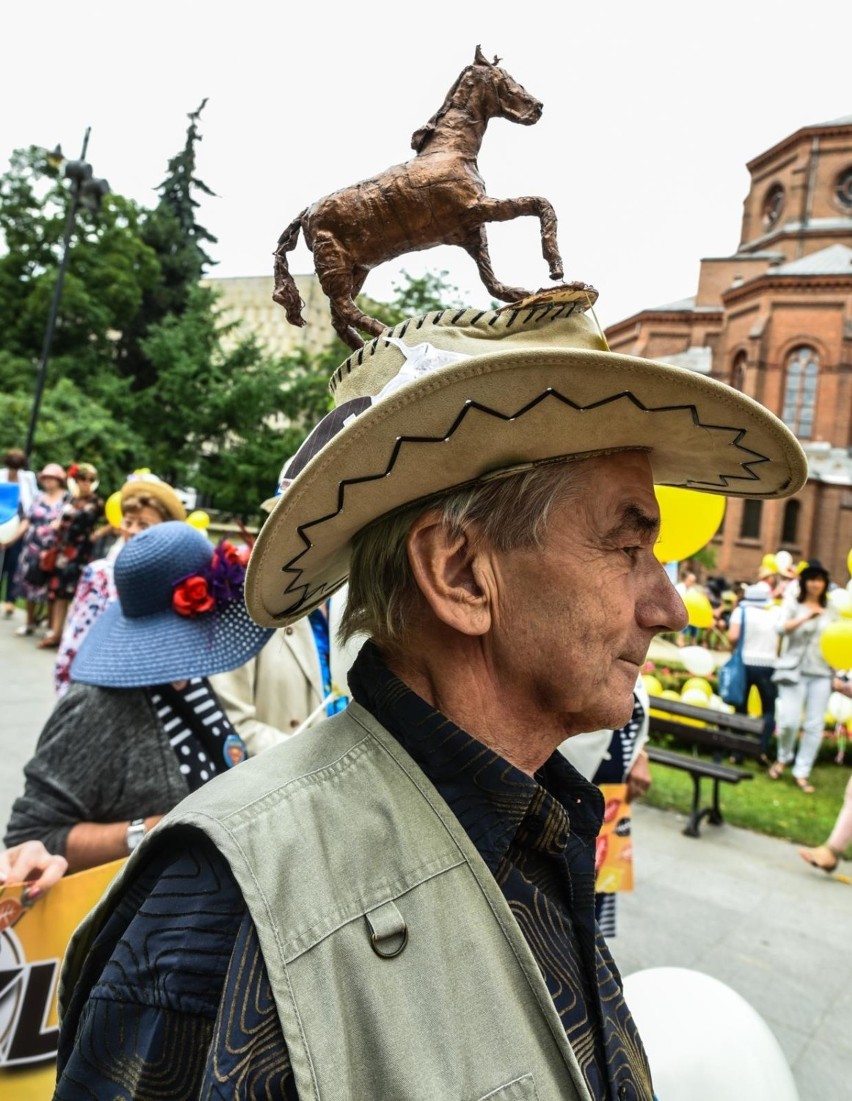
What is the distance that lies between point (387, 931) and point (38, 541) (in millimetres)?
9610

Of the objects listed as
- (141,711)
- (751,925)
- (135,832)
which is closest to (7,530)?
(141,711)

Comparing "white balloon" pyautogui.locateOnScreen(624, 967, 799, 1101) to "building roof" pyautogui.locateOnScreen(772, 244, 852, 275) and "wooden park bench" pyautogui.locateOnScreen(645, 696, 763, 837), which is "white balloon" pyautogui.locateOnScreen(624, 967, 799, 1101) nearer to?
"wooden park bench" pyautogui.locateOnScreen(645, 696, 763, 837)

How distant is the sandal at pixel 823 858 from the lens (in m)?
5.20

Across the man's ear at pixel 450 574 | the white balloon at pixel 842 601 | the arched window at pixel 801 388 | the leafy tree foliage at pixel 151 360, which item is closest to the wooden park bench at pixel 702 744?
the white balloon at pixel 842 601

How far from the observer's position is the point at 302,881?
88 centimetres

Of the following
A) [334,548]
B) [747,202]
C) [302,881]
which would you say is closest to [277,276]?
[334,548]

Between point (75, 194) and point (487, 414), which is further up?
point (75, 194)

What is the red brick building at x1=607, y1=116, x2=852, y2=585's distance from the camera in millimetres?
32781

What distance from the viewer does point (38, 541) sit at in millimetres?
9273

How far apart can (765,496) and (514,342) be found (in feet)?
2.47

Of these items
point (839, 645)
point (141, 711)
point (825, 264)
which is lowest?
point (839, 645)

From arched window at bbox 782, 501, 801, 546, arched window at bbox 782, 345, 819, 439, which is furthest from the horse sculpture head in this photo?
arched window at bbox 782, 345, 819, 439

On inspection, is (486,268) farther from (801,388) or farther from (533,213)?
(801,388)

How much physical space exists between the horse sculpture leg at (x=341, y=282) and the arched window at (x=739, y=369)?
38336mm
